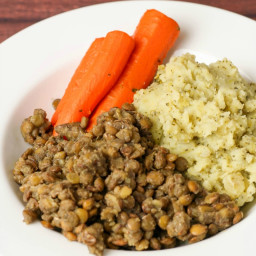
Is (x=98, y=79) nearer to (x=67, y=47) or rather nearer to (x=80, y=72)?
(x=80, y=72)

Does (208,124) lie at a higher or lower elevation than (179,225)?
higher

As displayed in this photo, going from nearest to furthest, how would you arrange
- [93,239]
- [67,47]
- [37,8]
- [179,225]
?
1. [93,239]
2. [179,225]
3. [67,47]
4. [37,8]

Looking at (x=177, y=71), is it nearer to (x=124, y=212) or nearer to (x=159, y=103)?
(x=159, y=103)

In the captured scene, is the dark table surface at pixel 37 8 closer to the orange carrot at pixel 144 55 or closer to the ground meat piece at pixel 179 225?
the orange carrot at pixel 144 55

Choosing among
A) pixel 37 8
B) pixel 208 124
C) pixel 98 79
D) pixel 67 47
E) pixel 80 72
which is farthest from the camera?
pixel 37 8

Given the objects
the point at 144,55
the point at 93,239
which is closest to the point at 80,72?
the point at 144,55
